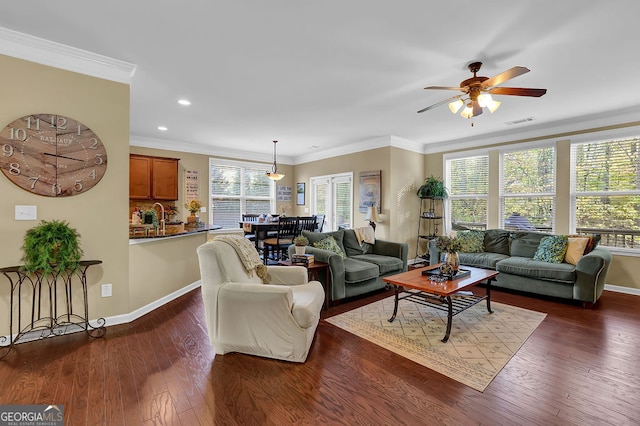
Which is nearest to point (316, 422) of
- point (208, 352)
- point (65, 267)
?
point (208, 352)

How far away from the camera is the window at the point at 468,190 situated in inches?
223

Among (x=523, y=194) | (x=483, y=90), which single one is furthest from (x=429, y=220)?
(x=483, y=90)

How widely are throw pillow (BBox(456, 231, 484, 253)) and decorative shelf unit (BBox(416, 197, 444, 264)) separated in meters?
0.96

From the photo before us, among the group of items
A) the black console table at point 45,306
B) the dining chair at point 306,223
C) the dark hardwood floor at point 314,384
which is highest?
the dining chair at point 306,223

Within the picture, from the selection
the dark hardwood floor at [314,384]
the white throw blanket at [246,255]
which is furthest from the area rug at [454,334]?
the white throw blanket at [246,255]

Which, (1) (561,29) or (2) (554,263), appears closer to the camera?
(1) (561,29)

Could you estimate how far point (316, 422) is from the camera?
1684 mm

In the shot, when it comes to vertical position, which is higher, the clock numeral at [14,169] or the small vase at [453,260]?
the clock numeral at [14,169]

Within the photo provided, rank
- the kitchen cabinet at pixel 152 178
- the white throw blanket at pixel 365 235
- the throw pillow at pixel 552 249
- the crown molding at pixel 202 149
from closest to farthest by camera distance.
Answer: the throw pillow at pixel 552 249, the white throw blanket at pixel 365 235, the kitchen cabinet at pixel 152 178, the crown molding at pixel 202 149

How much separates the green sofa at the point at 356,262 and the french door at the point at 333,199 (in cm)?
186

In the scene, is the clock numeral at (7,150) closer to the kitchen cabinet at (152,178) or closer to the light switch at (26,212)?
the light switch at (26,212)

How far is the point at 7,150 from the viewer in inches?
97.0

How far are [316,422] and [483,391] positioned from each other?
3.85 ft

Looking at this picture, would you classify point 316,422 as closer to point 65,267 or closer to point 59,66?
point 65,267
